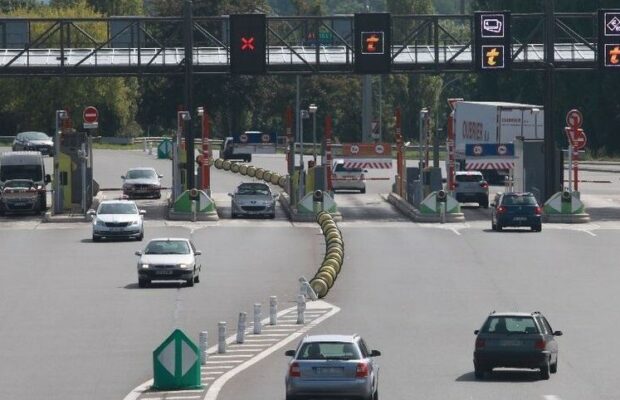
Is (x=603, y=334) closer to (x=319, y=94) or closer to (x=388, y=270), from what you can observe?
(x=388, y=270)

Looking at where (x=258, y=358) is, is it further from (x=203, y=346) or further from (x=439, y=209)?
(x=439, y=209)

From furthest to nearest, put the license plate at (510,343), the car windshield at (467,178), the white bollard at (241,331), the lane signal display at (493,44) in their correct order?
1. the car windshield at (467,178)
2. the lane signal display at (493,44)
3. the white bollard at (241,331)
4. the license plate at (510,343)

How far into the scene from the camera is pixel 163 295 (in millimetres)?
46812

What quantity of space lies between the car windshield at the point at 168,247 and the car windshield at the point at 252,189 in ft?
86.8

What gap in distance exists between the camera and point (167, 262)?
158ft

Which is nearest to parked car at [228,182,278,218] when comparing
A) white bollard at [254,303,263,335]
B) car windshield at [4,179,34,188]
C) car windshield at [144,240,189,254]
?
car windshield at [4,179,34,188]

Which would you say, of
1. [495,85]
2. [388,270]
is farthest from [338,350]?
[495,85]

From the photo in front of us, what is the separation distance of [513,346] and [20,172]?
168 ft

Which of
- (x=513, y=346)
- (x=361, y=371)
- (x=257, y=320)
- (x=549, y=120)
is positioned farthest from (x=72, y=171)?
(x=361, y=371)

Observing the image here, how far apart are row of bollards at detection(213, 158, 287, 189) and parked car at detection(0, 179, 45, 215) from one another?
20712 millimetres

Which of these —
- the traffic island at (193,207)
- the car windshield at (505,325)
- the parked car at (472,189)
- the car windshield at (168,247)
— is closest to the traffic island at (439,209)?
the parked car at (472,189)

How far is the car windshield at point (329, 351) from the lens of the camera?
27.2 meters

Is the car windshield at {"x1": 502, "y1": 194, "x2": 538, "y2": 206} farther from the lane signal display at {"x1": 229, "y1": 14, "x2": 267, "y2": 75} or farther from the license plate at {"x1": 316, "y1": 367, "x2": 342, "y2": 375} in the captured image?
the license plate at {"x1": 316, "y1": 367, "x2": 342, "y2": 375}

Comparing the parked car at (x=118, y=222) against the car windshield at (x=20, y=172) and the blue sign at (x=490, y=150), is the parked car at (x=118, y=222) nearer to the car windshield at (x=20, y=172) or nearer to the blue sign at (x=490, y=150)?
the car windshield at (x=20, y=172)
